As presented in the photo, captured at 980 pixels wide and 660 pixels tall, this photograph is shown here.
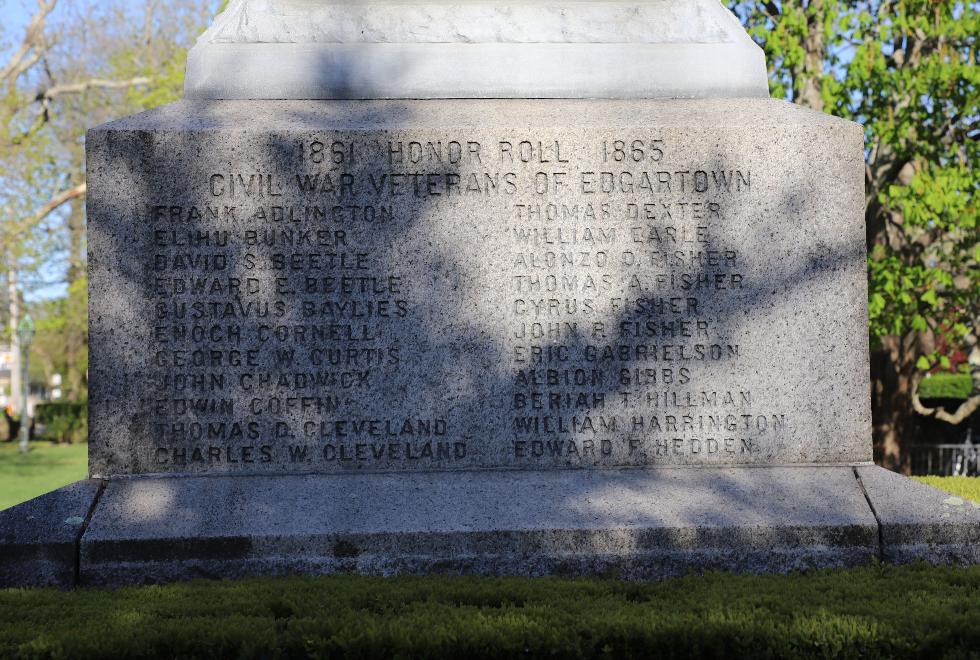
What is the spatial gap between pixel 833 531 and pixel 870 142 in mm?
10062

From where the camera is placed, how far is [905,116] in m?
12.8

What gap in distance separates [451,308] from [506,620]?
8.17 ft

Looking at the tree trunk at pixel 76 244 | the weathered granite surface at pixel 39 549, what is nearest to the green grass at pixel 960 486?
the weathered granite surface at pixel 39 549

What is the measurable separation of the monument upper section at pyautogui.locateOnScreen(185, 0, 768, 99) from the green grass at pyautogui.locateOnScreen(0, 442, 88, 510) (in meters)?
8.67

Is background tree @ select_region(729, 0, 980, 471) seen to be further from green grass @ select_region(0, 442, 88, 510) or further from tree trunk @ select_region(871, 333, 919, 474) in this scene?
green grass @ select_region(0, 442, 88, 510)

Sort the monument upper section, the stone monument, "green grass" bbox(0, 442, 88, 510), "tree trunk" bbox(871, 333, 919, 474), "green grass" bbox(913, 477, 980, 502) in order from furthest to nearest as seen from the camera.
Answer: "green grass" bbox(0, 442, 88, 510) < "tree trunk" bbox(871, 333, 919, 474) < "green grass" bbox(913, 477, 980, 502) < the monument upper section < the stone monument

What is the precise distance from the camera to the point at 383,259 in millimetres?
5809

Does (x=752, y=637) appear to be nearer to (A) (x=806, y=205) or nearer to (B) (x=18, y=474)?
(A) (x=806, y=205)

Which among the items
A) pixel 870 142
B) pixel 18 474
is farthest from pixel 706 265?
pixel 18 474

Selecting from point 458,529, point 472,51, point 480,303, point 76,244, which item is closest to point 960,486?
point 480,303

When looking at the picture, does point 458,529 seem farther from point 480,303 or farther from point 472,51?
point 472,51

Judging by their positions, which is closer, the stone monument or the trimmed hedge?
the stone monument

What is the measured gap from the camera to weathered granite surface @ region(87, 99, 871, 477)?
570cm

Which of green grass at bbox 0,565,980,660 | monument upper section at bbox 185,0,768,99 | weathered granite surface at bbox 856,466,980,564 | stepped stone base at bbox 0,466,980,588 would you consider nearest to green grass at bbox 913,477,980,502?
weathered granite surface at bbox 856,466,980,564
